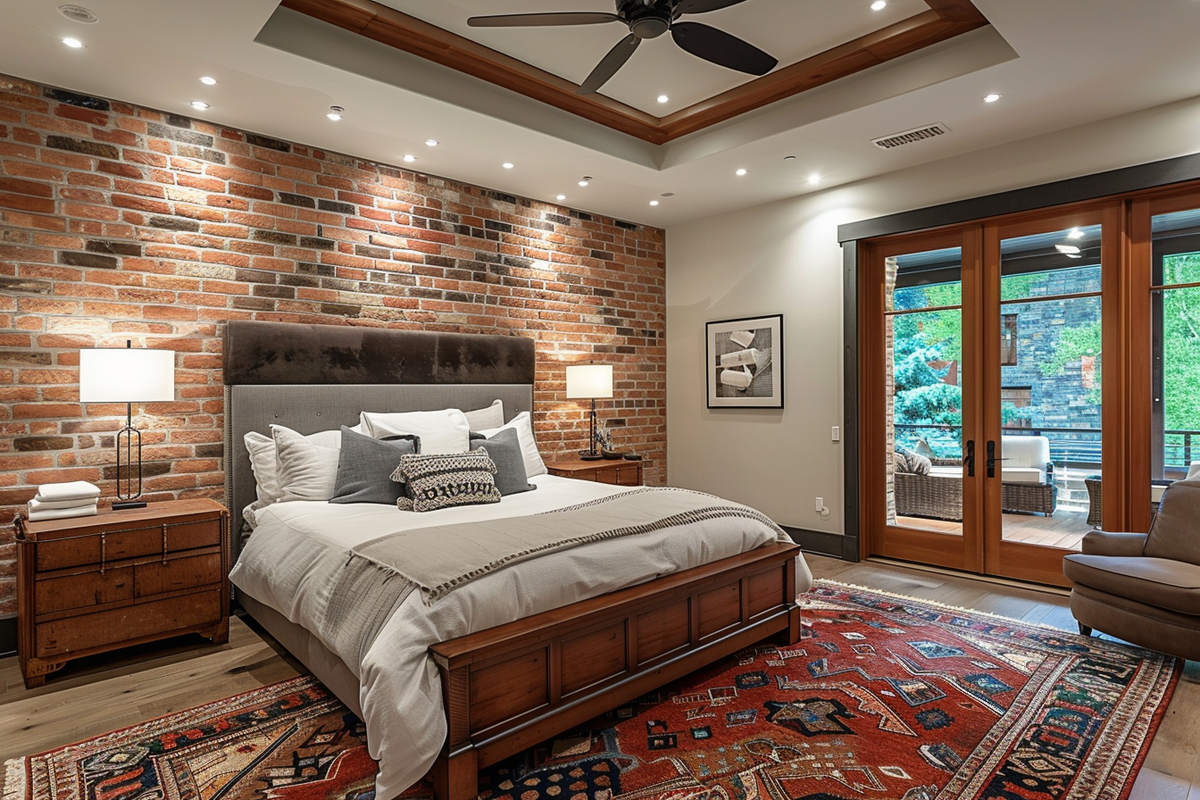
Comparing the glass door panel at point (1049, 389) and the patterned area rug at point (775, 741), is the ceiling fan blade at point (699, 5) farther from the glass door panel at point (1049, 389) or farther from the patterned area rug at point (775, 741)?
the glass door panel at point (1049, 389)

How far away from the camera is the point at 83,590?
9.30 feet

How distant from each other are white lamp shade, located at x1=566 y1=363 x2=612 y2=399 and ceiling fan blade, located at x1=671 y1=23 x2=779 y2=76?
8.59 ft

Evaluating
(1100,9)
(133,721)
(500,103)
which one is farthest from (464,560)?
(1100,9)

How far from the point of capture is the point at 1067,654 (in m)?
2.99

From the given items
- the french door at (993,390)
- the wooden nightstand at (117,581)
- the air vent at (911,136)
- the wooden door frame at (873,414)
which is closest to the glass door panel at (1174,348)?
the french door at (993,390)

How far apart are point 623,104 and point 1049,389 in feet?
10.2

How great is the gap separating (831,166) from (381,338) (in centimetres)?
315

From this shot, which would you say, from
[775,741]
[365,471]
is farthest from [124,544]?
[775,741]

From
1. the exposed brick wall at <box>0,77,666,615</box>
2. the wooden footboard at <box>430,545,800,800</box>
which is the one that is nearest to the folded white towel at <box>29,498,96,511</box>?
the exposed brick wall at <box>0,77,666,615</box>

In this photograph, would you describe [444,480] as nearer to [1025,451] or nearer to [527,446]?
[527,446]

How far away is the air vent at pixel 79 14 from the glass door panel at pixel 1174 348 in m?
5.13

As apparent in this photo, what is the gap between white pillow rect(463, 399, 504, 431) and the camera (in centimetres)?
438

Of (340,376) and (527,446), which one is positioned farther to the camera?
(527,446)

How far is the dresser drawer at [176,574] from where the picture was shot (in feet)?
9.73
